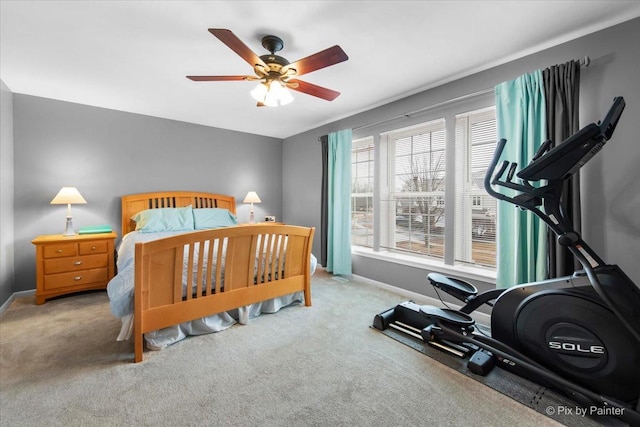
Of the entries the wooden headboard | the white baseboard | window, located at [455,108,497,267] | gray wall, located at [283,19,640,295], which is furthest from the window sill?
the white baseboard

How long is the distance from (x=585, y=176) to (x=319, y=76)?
2.43m

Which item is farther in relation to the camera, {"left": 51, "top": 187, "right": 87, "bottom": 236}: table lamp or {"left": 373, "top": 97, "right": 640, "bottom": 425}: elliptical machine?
Answer: {"left": 51, "top": 187, "right": 87, "bottom": 236}: table lamp

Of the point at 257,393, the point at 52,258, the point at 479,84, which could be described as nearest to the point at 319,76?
the point at 479,84

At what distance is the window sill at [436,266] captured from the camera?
104 inches

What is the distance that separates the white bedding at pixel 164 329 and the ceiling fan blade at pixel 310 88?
6.12 feet

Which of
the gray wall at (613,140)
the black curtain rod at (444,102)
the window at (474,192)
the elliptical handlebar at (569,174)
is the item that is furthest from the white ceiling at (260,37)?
the elliptical handlebar at (569,174)

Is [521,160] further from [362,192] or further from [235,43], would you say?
[235,43]

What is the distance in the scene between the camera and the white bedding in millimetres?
1923

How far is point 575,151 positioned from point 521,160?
0.82 m

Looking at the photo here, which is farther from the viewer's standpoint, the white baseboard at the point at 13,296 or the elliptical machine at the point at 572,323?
the white baseboard at the point at 13,296

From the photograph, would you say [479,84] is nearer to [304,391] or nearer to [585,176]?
[585,176]

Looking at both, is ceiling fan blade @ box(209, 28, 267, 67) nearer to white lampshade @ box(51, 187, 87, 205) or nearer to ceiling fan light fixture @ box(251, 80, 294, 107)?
ceiling fan light fixture @ box(251, 80, 294, 107)

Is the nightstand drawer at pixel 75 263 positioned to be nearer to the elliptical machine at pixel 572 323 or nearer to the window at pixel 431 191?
the window at pixel 431 191

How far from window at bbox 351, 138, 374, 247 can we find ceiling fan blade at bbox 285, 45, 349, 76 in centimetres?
205
